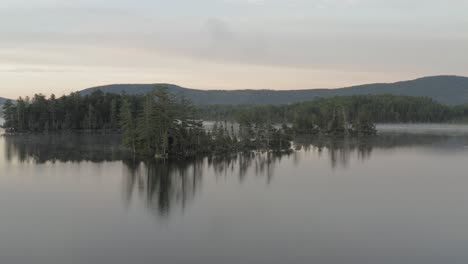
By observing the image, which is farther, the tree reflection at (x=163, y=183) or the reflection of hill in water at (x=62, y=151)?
the reflection of hill in water at (x=62, y=151)

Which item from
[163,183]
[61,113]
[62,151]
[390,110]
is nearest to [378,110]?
[390,110]

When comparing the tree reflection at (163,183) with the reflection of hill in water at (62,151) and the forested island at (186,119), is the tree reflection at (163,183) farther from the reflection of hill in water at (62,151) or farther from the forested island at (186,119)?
the reflection of hill in water at (62,151)

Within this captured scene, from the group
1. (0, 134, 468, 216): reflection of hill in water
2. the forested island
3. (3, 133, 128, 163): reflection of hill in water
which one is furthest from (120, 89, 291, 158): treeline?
(3, 133, 128, 163): reflection of hill in water

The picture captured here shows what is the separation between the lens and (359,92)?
532ft

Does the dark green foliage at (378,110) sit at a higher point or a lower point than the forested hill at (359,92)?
lower

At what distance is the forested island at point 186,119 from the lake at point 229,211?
10.1 feet

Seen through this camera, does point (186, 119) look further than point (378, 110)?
No

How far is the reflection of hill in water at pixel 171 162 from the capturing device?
21.5 metres

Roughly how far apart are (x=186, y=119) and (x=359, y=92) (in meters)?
135

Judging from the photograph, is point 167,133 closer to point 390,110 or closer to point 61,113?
point 61,113

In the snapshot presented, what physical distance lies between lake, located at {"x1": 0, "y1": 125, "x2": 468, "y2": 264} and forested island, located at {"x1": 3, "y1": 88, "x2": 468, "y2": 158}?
3077 millimetres

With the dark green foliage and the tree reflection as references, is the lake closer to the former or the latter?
the tree reflection

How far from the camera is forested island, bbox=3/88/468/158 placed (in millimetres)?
34406

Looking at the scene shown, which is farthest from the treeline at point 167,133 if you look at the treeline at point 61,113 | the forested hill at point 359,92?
the forested hill at point 359,92
